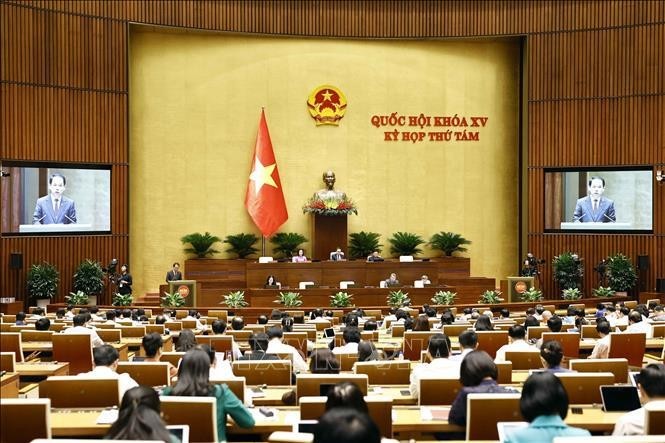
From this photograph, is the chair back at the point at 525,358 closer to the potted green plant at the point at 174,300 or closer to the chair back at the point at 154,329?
the chair back at the point at 154,329

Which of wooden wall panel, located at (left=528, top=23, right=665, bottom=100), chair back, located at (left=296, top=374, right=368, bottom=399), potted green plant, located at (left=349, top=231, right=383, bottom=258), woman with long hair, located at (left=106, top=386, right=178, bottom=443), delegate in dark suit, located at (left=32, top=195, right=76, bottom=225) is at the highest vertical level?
wooden wall panel, located at (left=528, top=23, right=665, bottom=100)

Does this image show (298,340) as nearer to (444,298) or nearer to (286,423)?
(286,423)

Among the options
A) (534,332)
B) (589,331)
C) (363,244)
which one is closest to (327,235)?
(363,244)

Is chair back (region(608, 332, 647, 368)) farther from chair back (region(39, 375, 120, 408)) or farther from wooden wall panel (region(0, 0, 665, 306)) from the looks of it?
wooden wall panel (region(0, 0, 665, 306))

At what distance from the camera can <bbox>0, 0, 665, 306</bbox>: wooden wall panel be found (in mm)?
17609

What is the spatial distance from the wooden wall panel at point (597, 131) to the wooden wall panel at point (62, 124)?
9.99m

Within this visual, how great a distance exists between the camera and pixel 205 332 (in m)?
10.0

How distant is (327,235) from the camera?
19531 mm

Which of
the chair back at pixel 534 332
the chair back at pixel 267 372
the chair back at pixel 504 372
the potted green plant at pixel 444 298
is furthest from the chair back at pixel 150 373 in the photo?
the potted green plant at pixel 444 298

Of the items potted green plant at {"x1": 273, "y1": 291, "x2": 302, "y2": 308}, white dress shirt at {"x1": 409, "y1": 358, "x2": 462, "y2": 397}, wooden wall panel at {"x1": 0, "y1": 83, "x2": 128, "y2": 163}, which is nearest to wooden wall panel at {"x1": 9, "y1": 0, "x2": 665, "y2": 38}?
wooden wall panel at {"x1": 0, "y1": 83, "x2": 128, "y2": 163}

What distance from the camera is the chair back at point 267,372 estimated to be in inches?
247

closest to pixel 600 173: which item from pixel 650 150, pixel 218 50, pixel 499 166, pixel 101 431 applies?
pixel 650 150

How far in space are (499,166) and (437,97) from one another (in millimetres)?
2401

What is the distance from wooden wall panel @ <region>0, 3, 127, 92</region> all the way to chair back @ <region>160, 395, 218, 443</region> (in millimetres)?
14865
